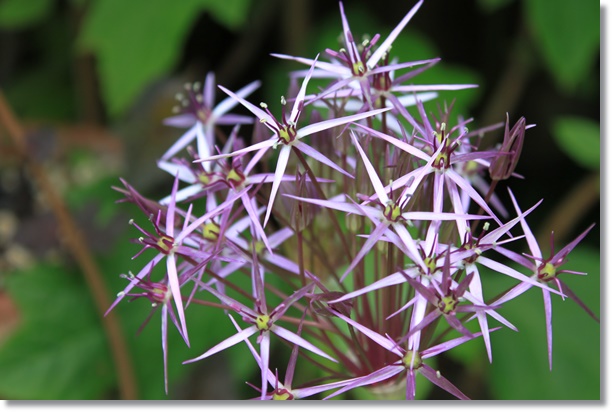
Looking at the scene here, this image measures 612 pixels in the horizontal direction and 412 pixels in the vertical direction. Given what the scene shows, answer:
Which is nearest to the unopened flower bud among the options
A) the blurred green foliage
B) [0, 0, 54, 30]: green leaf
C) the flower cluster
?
the flower cluster

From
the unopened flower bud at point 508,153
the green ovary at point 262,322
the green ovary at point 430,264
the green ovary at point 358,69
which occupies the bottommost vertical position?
the green ovary at point 262,322

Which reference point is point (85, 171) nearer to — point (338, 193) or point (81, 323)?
point (81, 323)

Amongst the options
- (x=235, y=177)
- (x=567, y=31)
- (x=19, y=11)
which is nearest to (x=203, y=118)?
(x=235, y=177)

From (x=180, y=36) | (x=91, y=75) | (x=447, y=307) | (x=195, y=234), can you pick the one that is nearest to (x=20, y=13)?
(x=91, y=75)

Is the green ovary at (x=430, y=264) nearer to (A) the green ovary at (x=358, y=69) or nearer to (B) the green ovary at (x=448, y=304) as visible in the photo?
(B) the green ovary at (x=448, y=304)

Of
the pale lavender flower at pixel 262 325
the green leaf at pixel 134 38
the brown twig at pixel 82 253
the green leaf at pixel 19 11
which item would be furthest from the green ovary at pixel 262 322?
the green leaf at pixel 19 11

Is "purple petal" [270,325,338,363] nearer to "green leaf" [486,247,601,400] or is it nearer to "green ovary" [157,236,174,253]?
"green ovary" [157,236,174,253]
